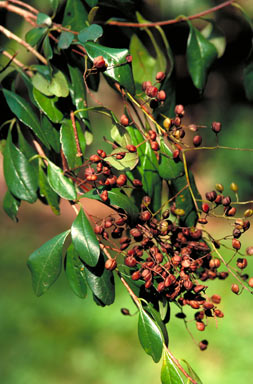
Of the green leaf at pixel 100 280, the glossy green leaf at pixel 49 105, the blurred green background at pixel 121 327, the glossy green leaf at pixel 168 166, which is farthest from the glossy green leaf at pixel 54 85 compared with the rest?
the blurred green background at pixel 121 327

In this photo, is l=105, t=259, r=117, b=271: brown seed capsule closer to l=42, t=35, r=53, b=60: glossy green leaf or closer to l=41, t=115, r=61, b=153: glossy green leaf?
l=41, t=115, r=61, b=153: glossy green leaf

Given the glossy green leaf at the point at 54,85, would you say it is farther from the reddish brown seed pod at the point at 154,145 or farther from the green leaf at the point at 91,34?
the reddish brown seed pod at the point at 154,145

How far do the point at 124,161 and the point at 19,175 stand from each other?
0.86ft

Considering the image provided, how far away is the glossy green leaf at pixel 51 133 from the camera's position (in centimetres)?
97

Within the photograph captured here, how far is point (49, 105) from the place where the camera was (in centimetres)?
95

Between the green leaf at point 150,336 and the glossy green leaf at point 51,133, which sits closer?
the green leaf at point 150,336

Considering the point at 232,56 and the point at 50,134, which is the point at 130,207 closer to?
the point at 50,134

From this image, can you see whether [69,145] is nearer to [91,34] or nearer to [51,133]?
[51,133]

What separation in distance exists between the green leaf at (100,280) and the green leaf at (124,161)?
0.16m

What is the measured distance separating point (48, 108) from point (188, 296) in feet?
1.46

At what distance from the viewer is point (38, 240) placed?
3.88m

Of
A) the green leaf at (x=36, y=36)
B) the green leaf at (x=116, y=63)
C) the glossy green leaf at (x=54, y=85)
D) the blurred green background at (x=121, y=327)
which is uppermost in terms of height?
the green leaf at (x=36, y=36)

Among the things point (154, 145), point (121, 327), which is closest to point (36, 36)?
point (154, 145)

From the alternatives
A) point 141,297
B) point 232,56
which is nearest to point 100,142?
point 232,56
